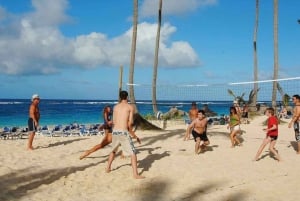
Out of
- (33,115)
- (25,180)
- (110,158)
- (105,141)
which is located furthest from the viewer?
(33,115)

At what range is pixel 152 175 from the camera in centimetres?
725

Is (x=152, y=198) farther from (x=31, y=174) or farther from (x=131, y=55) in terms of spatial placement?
(x=131, y=55)

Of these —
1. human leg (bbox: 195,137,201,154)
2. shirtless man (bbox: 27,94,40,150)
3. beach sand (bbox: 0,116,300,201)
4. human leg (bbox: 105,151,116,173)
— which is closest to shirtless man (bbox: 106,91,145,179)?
human leg (bbox: 105,151,116,173)

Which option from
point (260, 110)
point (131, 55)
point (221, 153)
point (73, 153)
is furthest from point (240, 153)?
point (260, 110)

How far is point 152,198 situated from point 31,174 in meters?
2.46

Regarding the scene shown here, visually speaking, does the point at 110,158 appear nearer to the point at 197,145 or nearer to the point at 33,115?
the point at 197,145

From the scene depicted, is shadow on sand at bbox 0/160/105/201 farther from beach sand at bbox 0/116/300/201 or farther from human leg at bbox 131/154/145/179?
human leg at bbox 131/154/145/179

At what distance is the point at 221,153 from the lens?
9812 mm

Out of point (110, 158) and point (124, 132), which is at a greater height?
point (124, 132)

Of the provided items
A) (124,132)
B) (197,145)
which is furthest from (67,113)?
(124,132)

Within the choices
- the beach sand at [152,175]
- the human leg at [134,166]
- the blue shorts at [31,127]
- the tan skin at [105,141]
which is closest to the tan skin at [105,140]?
the tan skin at [105,141]

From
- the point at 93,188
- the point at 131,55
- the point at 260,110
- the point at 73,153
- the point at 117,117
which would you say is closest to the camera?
the point at 93,188

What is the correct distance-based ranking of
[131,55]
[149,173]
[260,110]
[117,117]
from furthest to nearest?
[260,110], [131,55], [149,173], [117,117]

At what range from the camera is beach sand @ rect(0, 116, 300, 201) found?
6.06 m
